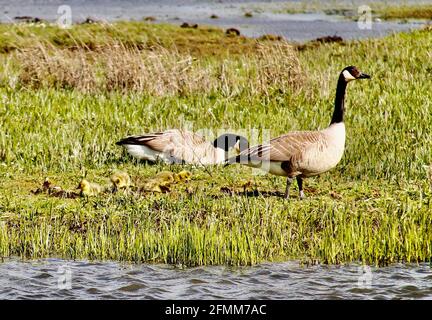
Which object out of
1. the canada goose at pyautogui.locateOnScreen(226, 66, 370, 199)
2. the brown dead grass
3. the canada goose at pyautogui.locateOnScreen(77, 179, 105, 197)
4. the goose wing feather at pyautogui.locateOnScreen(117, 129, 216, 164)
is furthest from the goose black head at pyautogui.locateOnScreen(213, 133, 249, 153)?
the brown dead grass

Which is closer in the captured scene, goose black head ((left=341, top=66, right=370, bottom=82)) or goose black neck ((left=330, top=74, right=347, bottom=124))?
goose black neck ((left=330, top=74, right=347, bottom=124))

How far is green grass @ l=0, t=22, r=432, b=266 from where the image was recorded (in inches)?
393

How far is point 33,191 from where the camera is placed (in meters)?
12.4

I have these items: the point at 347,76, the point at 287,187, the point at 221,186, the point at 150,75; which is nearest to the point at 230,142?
the point at 221,186

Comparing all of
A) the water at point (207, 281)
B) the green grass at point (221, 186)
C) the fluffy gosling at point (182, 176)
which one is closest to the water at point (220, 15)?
the green grass at point (221, 186)

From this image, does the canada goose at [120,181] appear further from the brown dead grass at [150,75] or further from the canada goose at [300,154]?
the brown dead grass at [150,75]

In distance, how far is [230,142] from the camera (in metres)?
14.8

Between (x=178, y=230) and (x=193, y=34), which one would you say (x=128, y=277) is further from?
(x=193, y=34)

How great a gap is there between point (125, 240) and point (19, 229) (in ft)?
4.42

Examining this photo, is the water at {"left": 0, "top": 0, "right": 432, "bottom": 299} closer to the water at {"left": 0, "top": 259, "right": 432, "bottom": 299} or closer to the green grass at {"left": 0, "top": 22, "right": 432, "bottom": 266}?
the water at {"left": 0, "top": 259, "right": 432, "bottom": 299}

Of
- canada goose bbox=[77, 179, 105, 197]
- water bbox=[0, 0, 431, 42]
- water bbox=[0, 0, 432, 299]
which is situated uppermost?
water bbox=[0, 0, 431, 42]

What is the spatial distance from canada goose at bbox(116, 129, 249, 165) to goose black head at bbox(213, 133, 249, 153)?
22 centimetres

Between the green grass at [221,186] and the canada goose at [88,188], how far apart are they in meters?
0.16

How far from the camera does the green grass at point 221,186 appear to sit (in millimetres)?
9992
